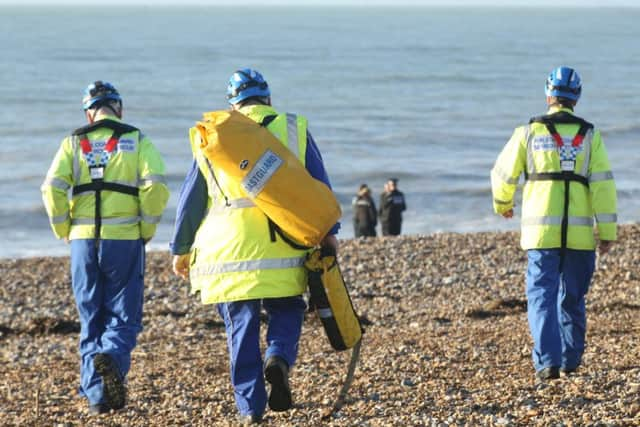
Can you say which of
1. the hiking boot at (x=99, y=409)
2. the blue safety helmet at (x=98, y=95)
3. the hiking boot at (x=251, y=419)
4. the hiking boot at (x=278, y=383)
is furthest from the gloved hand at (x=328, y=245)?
the blue safety helmet at (x=98, y=95)

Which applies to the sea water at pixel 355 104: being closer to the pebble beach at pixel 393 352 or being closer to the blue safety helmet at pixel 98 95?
the pebble beach at pixel 393 352

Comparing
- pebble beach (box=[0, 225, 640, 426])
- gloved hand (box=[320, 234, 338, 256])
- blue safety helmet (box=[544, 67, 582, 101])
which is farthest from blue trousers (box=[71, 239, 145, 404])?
blue safety helmet (box=[544, 67, 582, 101])

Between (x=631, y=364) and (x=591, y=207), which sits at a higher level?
(x=591, y=207)

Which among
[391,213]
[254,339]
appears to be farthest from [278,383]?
[391,213]

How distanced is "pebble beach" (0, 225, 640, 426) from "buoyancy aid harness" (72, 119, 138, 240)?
1.32 meters

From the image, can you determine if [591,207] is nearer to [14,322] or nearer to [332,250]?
[332,250]

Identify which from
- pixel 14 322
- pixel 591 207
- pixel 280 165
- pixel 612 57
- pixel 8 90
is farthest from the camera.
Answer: pixel 612 57

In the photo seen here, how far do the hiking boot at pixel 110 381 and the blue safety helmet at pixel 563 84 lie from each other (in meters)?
3.11

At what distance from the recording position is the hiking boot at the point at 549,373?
749cm

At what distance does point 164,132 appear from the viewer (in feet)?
157

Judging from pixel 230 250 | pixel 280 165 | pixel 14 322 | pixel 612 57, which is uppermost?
pixel 612 57

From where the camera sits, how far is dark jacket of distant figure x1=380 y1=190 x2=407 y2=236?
22781 millimetres

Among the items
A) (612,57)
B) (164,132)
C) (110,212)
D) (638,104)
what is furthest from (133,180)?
(612,57)

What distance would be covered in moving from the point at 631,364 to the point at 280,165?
9.64 feet
